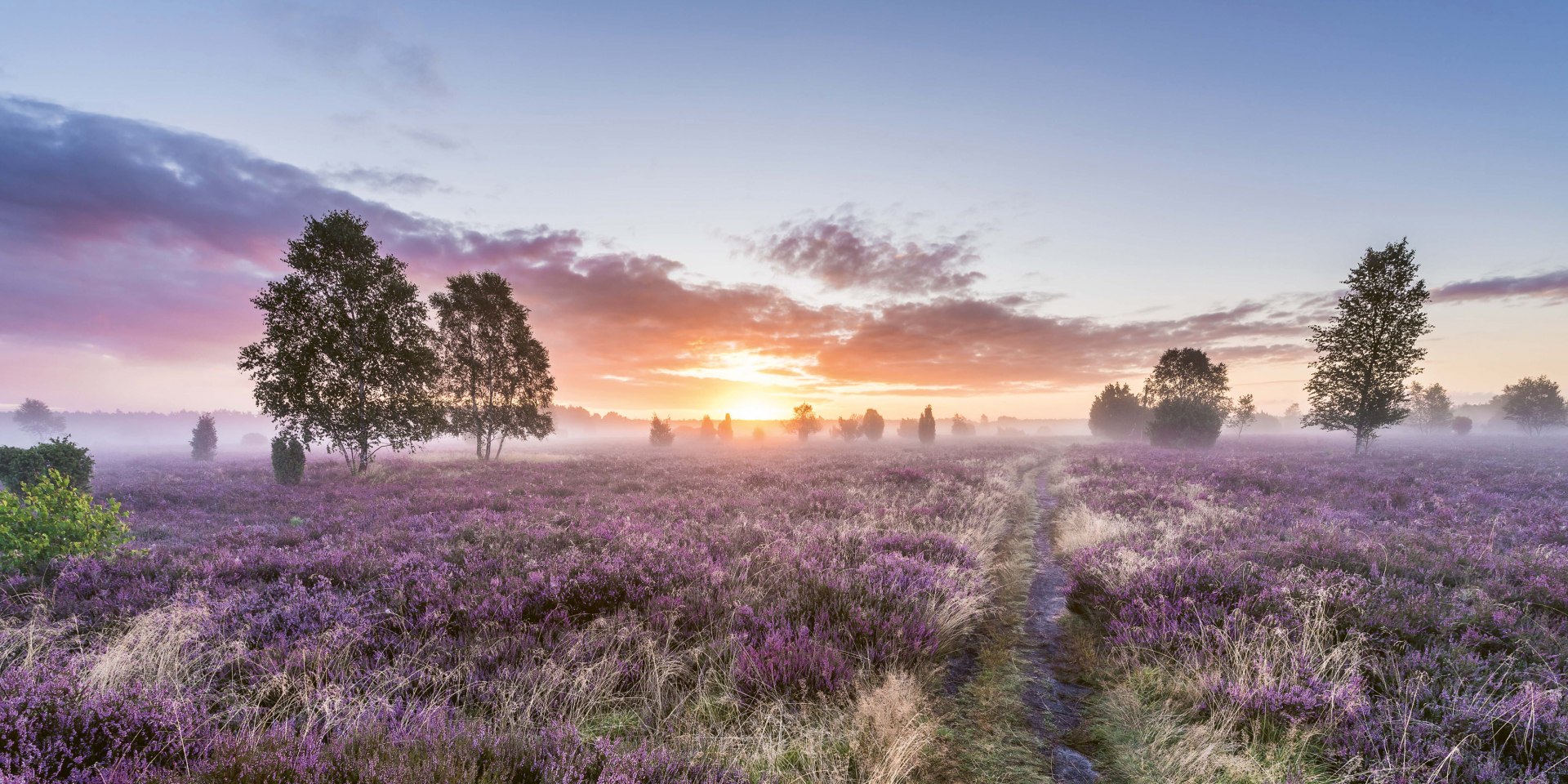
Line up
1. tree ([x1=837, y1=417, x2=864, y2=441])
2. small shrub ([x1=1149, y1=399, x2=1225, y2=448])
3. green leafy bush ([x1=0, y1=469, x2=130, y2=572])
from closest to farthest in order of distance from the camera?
green leafy bush ([x1=0, y1=469, x2=130, y2=572]), small shrub ([x1=1149, y1=399, x2=1225, y2=448]), tree ([x1=837, y1=417, x2=864, y2=441])

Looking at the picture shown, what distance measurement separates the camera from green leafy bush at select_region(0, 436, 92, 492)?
15.1 meters

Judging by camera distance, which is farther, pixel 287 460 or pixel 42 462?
pixel 287 460

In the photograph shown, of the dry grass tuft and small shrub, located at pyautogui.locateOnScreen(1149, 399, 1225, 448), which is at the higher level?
small shrub, located at pyautogui.locateOnScreen(1149, 399, 1225, 448)

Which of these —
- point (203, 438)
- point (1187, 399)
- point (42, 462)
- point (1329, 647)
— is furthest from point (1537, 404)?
point (203, 438)

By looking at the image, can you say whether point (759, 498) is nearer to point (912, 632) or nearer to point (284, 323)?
point (912, 632)

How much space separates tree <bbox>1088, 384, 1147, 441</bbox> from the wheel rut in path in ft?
258

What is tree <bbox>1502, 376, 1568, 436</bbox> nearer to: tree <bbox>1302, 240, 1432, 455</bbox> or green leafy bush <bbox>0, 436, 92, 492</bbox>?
tree <bbox>1302, 240, 1432, 455</bbox>

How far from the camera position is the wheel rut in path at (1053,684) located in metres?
4.02

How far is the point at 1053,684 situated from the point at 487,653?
5517 mm

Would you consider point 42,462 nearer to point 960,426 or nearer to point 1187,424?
Result: point 1187,424

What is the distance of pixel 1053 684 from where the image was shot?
17.4 ft

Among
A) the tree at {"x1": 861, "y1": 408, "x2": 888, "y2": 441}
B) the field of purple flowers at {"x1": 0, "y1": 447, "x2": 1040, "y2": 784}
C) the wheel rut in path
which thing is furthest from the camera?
the tree at {"x1": 861, "y1": 408, "x2": 888, "y2": 441}

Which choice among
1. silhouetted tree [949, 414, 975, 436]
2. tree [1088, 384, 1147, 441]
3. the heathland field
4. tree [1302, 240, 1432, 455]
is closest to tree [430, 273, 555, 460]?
the heathland field

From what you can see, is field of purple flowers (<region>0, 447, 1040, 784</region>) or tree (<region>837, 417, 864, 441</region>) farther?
tree (<region>837, 417, 864, 441</region>)
